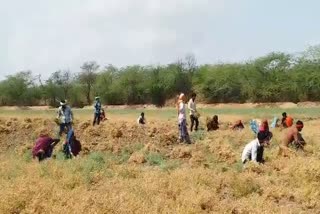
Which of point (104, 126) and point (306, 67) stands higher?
point (306, 67)

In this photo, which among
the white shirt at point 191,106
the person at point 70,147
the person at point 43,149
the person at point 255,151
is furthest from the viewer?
the white shirt at point 191,106

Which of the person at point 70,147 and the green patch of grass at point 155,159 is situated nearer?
the green patch of grass at point 155,159

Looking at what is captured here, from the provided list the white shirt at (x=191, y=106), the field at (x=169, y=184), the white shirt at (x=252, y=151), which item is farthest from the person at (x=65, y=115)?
the white shirt at (x=252, y=151)

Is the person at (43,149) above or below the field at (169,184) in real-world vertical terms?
above

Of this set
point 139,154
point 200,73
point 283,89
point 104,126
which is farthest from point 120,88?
point 139,154

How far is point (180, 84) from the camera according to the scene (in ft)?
282

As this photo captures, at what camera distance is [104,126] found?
22.8 m

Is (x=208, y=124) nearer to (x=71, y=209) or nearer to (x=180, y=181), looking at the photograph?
(x=180, y=181)

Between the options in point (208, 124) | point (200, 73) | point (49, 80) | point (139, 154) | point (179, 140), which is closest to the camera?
point (139, 154)

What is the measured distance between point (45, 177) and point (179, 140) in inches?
318

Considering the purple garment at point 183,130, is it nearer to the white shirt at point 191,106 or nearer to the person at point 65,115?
the white shirt at point 191,106

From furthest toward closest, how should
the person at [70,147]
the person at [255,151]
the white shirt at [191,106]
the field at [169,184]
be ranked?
the white shirt at [191,106]
the person at [70,147]
the person at [255,151]
the field at [169,184]

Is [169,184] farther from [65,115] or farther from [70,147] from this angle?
[65,115]

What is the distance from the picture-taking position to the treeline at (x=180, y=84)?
7172 centimetres
